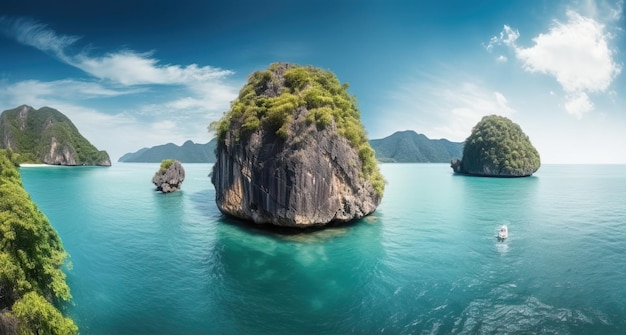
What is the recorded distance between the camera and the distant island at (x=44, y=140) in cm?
14662

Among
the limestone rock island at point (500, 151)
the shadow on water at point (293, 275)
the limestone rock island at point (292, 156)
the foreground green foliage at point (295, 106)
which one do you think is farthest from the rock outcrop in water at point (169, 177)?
the limestone rock island at point (500, 151)

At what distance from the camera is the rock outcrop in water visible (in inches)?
1941

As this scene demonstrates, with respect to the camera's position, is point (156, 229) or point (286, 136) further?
point (156, 229)

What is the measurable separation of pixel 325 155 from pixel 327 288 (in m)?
11.1

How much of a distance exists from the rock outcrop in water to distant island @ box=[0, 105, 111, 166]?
13115 cm

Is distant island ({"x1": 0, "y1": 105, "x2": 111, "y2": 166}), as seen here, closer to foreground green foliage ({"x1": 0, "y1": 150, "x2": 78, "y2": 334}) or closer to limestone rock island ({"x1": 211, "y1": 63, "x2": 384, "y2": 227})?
limestone rock island ({"x1": 211, "y1": 63, "x2": 384, "y2": 227})

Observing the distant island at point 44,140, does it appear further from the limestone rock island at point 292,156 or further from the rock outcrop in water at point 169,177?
the limestone rock island at point 292,156

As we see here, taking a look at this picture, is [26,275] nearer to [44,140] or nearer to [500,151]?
[500,151]

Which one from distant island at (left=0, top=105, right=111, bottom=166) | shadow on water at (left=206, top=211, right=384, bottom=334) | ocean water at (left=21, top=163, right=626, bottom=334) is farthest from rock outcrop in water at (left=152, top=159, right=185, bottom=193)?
distant island at (left=0, top=105, right=111, bottom=166)

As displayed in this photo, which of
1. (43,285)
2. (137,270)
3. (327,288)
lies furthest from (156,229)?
(327,288)

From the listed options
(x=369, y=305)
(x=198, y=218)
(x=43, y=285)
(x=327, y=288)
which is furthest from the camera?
(x=198, y=218)

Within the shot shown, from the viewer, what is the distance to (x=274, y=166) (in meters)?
21.6

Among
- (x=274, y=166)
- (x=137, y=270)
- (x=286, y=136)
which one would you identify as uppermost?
(x=286, y=136)

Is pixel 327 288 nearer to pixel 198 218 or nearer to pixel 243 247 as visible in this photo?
pixel 243 247
